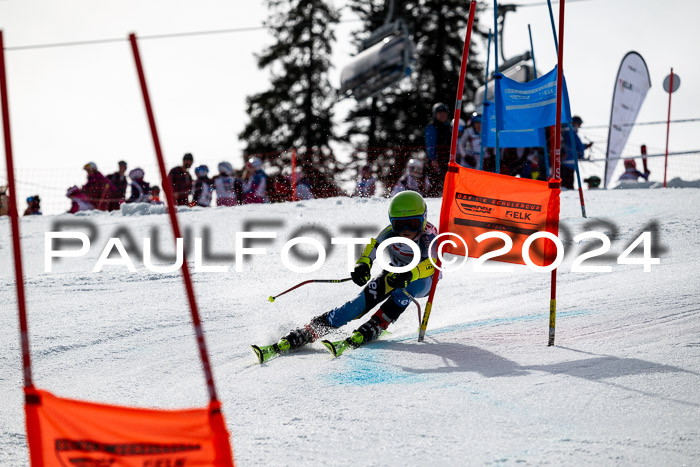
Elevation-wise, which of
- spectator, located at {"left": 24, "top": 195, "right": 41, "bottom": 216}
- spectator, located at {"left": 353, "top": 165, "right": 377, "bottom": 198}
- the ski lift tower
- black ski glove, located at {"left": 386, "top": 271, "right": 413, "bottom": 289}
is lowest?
black ski glove, located at {"left": 386, "top": 271, "right": 413, "bottom": 289}

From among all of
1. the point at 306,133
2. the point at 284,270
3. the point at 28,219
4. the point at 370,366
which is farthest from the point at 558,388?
the point at 306,133

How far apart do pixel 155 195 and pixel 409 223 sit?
10219 mm

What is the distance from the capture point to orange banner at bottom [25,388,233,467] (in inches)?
104

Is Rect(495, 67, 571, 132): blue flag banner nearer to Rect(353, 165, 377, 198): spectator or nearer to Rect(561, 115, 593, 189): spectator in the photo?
Rect(561, 115, 593, 189): spectator

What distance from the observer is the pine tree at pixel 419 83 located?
28891 mm

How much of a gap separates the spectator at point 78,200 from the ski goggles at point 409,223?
34.9ft

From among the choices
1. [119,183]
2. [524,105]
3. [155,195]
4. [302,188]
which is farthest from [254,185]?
[524,105]

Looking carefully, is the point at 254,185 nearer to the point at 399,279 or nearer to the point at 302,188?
the point at 302,188

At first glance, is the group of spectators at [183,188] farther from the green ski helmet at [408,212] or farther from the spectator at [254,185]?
the green ski helmet at [408,212]

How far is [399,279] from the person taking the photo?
636cm

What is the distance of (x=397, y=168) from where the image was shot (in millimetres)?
15805

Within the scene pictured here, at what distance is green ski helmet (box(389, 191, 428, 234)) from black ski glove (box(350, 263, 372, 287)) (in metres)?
0.45

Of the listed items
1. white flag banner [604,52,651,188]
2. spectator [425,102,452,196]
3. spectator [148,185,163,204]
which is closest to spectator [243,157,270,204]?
spectator [148,185,163,204]

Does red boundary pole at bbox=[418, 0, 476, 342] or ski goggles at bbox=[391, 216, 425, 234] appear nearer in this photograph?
red boundary pole at bbox=[418, 0, 476, 342]
